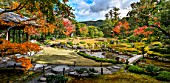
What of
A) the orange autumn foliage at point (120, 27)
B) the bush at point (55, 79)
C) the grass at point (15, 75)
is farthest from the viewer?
the orange autumn foliage at point (120, 27)

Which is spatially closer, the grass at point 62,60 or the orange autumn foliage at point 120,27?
the grass at point 62,60

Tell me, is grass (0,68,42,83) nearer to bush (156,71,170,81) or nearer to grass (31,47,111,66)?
grass (31,47,111,66)

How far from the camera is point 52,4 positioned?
6.83m

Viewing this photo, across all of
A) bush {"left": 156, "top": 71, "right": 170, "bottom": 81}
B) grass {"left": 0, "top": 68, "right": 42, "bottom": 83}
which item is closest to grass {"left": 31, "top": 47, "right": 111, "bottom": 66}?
grass {"left": 0, "top": 68, "right": 42, "bottom": 83}

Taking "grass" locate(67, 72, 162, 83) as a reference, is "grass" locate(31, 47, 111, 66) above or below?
above

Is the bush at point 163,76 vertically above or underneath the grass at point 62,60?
underneath

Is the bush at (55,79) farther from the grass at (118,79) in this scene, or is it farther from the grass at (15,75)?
the grass at (15,75)

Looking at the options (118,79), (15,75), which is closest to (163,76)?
(118,79)

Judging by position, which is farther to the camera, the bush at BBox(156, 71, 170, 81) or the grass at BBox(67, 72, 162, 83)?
the bush at BBox(156, 71, 170, 81)

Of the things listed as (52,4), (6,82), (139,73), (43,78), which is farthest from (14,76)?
(139,73)

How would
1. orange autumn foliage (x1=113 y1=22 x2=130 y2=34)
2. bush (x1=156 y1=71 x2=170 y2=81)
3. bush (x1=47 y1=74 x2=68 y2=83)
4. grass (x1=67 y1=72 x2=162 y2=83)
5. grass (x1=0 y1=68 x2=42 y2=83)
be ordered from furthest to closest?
orange autumn foliage (x1=113 y1=22 x2=130 y2=34), bush (x1=156 y1=71 x2=170 y2=81), grass (x1=67 y1=72 x2=162 y2=83), grass (x1=0 y1=68 x2=42 y2=83), bush (x1=47 y1=74 x2=68 y2=83)

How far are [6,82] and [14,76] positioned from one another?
153 centimetres

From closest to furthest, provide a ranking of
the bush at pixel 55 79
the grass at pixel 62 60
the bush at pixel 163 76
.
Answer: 1. the bush at pixel 55 79
2. the bush at pixel 163 76
3. the grass at pixel 62 60

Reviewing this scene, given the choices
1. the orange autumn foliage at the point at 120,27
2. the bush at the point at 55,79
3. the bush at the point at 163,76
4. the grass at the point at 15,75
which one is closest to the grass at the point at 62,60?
the grass at the point at 15,75
